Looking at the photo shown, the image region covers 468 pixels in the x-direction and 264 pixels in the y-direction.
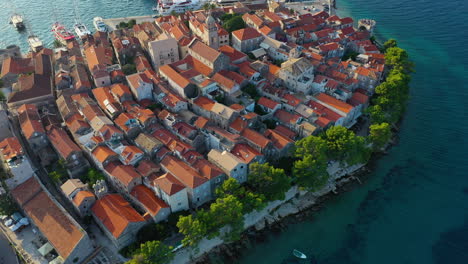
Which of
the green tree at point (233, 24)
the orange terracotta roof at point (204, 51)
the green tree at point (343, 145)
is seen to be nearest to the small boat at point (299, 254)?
the green tree at point (343, 145)

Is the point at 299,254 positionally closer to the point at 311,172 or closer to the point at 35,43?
the point at 311,172

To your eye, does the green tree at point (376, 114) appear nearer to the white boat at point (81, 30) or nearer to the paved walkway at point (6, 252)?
the paved walkway at point (6, 252)

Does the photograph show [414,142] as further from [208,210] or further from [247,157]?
[208,210]

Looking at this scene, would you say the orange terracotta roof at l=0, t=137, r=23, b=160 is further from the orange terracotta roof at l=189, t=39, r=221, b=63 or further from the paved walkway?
the orange terracotta roof at l=189, t=39, r=221, b=63

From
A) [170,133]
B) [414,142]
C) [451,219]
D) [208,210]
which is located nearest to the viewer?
[208,210]

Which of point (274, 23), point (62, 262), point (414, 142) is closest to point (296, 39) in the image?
point (274, 23)

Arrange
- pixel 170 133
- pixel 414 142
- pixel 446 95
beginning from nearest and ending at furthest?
1. pixel 170 133
2. pixel 414 142
3. pixel 446 95
